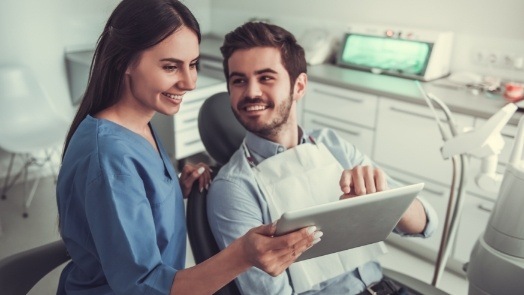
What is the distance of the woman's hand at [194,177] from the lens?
4.40 feet

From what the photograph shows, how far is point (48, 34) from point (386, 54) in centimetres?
248

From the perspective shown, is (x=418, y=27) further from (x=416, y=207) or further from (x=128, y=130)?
(x=128, y=130)

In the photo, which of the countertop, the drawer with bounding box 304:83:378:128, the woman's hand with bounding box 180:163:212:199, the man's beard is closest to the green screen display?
the countertop

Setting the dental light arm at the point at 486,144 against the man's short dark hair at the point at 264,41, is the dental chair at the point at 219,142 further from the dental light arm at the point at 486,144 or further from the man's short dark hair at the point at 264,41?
the dental light arm at the point at 486,144

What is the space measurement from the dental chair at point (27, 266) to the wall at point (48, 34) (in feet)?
8.26

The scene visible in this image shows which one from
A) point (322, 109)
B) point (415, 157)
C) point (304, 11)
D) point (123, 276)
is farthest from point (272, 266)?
point (304, 11)

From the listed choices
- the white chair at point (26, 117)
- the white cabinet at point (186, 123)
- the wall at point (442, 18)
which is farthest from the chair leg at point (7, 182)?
the wall at point (442, 18)

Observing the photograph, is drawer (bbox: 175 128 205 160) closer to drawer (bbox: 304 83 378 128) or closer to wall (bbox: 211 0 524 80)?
drawer (bbox: 304 83 378 128)

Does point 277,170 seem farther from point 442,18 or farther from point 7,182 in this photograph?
point 7,182

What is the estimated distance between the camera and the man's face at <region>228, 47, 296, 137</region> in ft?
4.52

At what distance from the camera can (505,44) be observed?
2.75m

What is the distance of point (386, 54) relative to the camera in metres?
3.12

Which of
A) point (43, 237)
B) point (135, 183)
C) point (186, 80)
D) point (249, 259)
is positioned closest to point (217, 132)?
point (186, 80)

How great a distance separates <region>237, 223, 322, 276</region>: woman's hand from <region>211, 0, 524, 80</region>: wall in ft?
7.80
